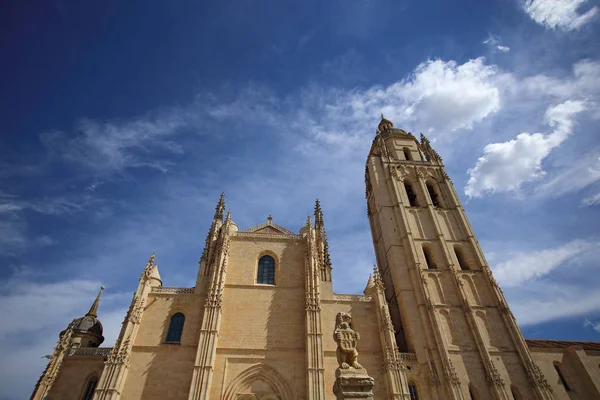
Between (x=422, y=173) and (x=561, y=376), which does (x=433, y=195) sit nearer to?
(x=422, y=173)

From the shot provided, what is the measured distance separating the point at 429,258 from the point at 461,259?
2.53 metres

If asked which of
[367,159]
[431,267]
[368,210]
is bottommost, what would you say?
[431,267]

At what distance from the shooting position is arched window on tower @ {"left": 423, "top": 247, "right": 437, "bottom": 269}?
24094 millimetres

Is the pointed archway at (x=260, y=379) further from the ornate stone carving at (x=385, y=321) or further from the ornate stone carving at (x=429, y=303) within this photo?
the ornate stone carving at (x=429, y=303)

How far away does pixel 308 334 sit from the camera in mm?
18281

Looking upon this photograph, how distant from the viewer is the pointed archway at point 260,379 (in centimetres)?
1714

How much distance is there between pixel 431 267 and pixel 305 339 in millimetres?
11353

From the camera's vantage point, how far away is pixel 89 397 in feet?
57.3

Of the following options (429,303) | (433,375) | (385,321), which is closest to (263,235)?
(385,321)

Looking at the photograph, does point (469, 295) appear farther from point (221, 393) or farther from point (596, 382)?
point (221, 393)

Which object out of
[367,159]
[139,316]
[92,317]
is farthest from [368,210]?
[92,317]

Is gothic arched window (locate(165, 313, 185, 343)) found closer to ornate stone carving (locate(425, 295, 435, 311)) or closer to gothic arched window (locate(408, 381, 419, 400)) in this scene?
gothic arched window (locate(408, 381, 419, 400))

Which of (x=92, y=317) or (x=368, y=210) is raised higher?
(x=368, y=210)

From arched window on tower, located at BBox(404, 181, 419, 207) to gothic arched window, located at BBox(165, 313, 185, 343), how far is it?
66.2ft
